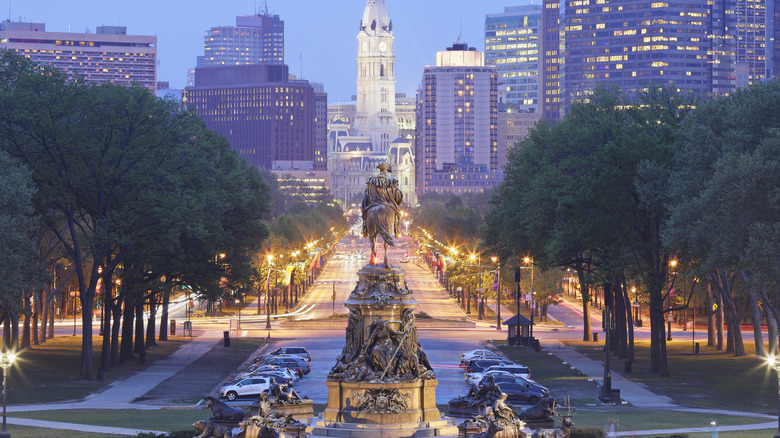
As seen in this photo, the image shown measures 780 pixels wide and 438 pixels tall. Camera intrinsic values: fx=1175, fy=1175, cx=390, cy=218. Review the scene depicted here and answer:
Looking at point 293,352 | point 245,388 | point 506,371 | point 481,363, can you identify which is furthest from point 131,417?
point 293,352

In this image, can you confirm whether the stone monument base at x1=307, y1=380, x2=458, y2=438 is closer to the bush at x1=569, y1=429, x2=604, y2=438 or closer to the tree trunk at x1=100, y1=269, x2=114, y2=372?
the bush at x1=569, y1=429, x2=604, y2=438

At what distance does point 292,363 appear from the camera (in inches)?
2625

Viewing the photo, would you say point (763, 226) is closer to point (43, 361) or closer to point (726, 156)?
point (726, 156)

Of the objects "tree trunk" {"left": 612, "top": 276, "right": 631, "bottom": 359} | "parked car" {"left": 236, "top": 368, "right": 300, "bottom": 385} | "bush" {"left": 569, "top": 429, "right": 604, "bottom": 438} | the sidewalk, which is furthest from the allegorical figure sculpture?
"tree trunk" {"left": 612, "top": 276, "right": 631, "bottom": 359}

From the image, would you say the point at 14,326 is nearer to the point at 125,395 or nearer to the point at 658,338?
the point at 125,395

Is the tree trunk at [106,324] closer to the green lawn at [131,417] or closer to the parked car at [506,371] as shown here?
the green lawn at [131,417]

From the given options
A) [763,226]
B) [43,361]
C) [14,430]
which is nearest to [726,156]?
[763,226]

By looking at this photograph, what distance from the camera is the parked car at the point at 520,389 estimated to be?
49.1 m

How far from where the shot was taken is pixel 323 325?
348 ft

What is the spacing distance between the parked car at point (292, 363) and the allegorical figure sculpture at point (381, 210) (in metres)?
33.2

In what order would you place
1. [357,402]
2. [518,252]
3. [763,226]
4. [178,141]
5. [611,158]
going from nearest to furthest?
[357,402], [763,226], [611,158], [178,141], [518,252]

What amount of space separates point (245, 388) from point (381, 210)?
24.0 metres

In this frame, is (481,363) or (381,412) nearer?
(381,412)

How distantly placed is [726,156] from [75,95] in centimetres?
3480
